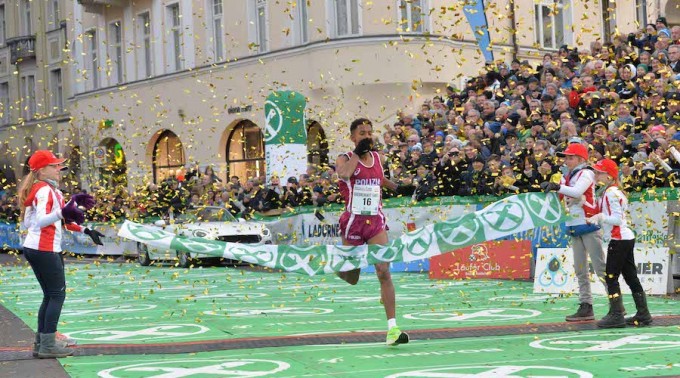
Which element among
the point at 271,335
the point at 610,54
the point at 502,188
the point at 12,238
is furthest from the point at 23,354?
the point at 12,238

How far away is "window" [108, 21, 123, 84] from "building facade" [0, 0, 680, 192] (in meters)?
0.07

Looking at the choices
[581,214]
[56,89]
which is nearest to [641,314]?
[581,214]

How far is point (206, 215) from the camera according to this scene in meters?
26.7

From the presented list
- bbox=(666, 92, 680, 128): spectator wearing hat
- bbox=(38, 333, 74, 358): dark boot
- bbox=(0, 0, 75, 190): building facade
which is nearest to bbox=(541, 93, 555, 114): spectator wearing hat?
bbox=(666, 92, 680, 128): spectator wearing hat

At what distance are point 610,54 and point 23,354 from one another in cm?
1268

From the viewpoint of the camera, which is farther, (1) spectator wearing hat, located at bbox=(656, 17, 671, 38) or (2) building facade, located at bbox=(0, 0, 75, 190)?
(2) building facade, located at bbox=(0, 0, 75, 190)

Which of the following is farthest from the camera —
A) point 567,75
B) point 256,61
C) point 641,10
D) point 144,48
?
point 144,48

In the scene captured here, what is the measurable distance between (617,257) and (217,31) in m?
26.7

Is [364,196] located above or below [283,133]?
below

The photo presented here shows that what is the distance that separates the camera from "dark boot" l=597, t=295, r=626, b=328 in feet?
42.3

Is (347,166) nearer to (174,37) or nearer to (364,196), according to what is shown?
(364,196)

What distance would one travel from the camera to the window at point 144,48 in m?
41.9

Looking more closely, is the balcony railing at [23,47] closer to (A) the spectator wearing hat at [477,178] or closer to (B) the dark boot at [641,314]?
(A) the spectator wearing hat at [477,178]

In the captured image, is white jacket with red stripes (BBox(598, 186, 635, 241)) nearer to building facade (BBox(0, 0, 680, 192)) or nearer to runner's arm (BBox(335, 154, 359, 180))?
runner's arm (BBox(335, 154, 359, 180))
